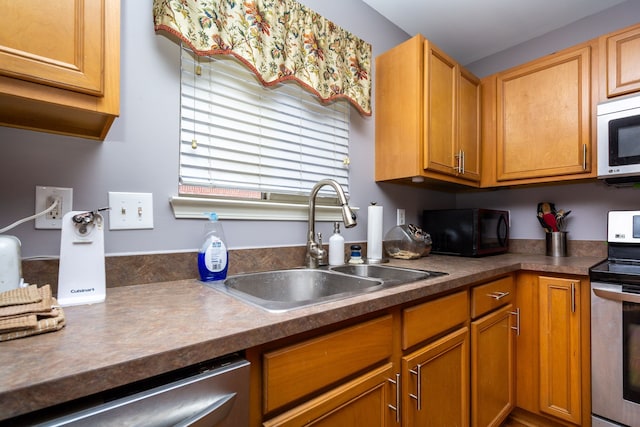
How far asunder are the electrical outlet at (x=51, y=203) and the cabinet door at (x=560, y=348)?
2.04 m

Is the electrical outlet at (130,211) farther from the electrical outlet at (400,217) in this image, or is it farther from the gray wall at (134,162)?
the electrical outlet at (400,217)

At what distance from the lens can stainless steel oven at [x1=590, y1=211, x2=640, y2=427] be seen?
1318mm

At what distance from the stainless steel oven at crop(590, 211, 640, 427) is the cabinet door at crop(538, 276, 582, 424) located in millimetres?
64

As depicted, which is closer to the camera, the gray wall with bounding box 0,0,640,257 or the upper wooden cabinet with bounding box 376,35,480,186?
the gray wall with bounding box 0,0,640,257

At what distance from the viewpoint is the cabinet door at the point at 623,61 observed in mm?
1609

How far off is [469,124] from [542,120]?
0.41 metres

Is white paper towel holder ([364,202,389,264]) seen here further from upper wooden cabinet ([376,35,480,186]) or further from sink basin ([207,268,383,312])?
sink basin ([207,268,383,312])

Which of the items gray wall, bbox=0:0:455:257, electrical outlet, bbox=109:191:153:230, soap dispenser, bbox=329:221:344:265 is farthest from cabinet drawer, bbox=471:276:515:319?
electrical outlet, bbox=109:191:153:230

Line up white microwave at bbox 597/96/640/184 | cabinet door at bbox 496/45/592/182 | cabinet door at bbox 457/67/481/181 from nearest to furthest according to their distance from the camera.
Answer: white microwave at bbox 597/96/640/184 < cabinet door at bbox 496/45/592/182 < cabinet door at bbox 457/67/481/181

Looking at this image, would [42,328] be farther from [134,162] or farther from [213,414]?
[134,162]

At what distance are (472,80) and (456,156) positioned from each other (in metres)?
0.60

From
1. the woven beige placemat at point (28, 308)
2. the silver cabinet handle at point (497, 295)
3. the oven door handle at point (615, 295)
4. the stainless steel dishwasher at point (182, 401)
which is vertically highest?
the woven beige placemat at point (28, 308)

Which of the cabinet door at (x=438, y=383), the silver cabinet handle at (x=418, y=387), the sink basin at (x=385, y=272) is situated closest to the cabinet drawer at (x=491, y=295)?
the cabinet door at (x=438, y=383)

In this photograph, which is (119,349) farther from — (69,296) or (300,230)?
(300,230)
